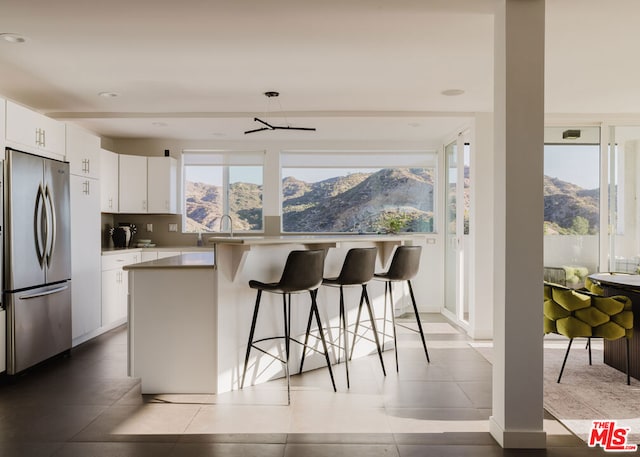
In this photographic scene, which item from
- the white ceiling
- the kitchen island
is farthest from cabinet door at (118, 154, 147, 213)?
the kitchen island

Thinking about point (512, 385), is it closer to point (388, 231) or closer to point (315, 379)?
point (315, 379)

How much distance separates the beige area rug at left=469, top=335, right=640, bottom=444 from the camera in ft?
11.3

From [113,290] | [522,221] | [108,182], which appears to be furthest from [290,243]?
[108,182]

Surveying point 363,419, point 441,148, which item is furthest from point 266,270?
point 441,148

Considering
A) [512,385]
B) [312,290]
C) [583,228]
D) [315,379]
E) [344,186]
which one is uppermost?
[344,186]

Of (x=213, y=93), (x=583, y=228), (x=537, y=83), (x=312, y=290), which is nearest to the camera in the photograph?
(x=537, y=83)

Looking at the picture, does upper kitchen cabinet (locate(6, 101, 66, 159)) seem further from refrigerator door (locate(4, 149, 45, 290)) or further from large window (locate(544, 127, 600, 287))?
large window (locate(544, 127, 600, 287))

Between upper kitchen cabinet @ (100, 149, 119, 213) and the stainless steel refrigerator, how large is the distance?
5.17 ft

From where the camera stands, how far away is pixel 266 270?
172 inches

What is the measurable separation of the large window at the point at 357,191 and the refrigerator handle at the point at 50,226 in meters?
3.62

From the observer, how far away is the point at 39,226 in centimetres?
457

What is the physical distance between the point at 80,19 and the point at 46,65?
1.16 meters

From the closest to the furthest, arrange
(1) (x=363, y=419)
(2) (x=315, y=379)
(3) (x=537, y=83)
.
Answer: (3) (x=537, y=83)
(1) (x=363, y=419)
(2) (x=315, y=379)

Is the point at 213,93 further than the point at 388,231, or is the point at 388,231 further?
the point at 388,231
